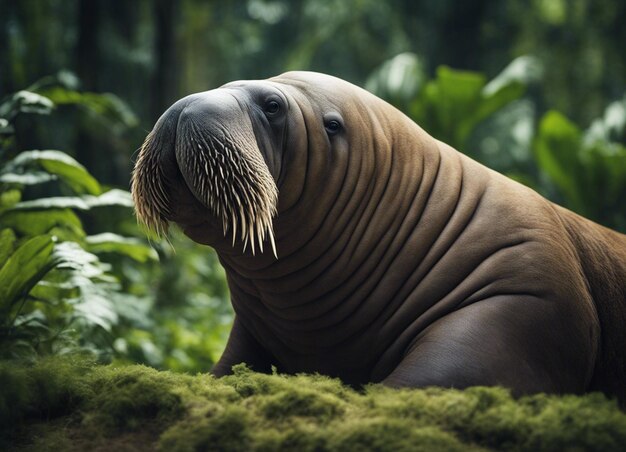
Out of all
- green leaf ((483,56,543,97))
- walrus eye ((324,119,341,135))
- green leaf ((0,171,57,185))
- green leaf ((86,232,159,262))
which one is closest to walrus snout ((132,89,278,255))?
walrus eye ((324,119,341,135))

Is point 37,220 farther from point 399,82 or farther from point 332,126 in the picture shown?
point 399,82

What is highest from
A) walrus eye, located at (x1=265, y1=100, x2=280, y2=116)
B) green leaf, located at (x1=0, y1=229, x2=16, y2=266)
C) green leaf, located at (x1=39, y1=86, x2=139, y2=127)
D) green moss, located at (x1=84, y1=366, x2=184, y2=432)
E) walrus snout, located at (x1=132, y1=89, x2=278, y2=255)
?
walrus eye, located at (x1=265, y1=100, x2=280, y2=116)

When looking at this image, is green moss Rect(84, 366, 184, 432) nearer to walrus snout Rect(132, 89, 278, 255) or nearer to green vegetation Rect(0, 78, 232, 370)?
walrus snout Rect(132, 89, 278, 255)

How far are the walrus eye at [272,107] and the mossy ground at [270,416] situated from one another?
117cm

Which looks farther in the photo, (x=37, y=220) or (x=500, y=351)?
(x=37, y=220)

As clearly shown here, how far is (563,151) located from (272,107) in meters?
7.02

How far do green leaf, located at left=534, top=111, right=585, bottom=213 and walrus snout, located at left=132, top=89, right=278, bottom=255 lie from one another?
703 cm

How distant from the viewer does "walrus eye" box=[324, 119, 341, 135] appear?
360cm

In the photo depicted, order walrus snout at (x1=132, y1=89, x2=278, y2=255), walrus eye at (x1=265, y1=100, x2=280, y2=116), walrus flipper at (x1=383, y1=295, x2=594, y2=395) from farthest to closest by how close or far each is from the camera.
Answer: walrus eye at (x1=265, y1=100, x2=280, y2=116) → walrus snout at (x1=132, y1=89, x2=278, y2=255) → walrus flipper at (x1=383, y1=295, x2=594, y2=395)

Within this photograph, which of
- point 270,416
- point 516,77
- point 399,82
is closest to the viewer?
point 270,416

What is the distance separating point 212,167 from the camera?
313 cm

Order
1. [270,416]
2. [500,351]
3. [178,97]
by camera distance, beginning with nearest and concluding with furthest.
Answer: [270,416]
[500,351]
[178,97]

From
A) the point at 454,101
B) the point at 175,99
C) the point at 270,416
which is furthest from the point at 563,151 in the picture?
the point at 270,416

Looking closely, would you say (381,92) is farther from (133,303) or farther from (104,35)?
(133,303)
